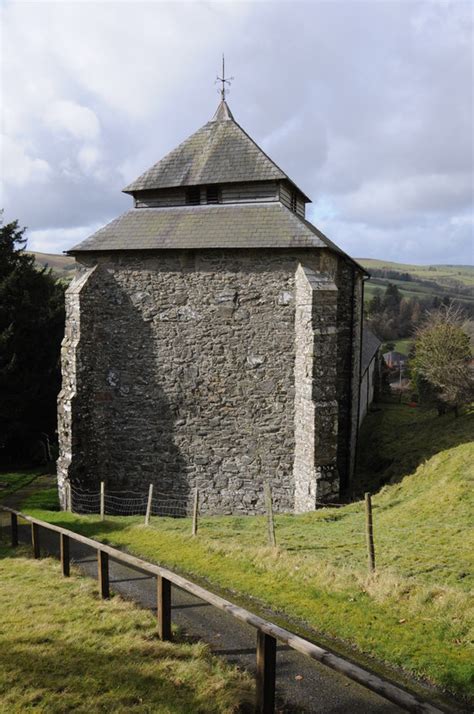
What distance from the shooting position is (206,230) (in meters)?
15.4

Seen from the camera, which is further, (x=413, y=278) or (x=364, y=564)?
(x=413, y=278)

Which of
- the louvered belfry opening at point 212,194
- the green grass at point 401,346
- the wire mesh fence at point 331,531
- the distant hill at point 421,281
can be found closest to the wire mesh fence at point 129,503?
the wire mesh fence at point 331,531

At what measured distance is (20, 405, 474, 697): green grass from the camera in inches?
241

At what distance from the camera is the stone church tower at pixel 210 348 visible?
14398 millimetres

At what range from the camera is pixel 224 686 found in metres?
4.96

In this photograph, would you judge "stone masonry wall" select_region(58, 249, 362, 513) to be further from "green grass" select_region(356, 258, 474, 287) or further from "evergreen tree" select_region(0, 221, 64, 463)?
"green grass" select_region(356, 258, 474, 287)

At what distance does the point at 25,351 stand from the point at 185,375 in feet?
39.5

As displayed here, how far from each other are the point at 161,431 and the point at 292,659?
33.6ft

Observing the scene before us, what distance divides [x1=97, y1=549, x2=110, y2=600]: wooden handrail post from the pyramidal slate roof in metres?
11.5

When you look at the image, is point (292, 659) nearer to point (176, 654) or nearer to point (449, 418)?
point (176, 654)

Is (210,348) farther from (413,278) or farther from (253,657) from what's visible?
(413,278)

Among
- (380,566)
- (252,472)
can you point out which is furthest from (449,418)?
(380,566)

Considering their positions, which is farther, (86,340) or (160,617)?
(86,340)

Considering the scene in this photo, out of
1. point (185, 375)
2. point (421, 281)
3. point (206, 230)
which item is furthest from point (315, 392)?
point (421, 281)
